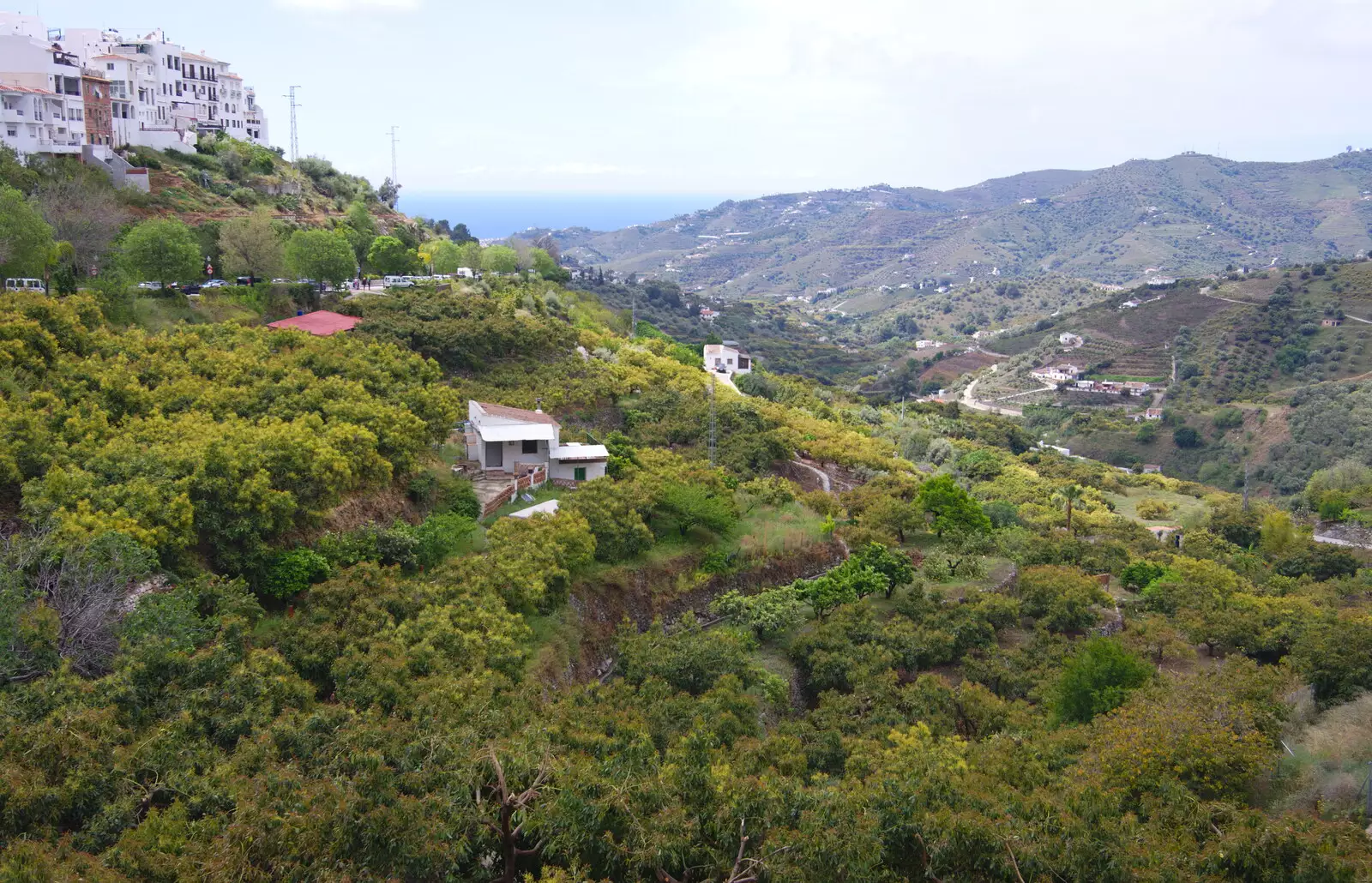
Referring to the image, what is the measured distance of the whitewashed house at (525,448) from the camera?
23.5 m

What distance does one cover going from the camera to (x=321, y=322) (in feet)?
96.6

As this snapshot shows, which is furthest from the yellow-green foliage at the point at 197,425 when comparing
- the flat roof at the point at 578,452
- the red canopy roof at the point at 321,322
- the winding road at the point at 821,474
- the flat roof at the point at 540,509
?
the winding road at the point at 821,474

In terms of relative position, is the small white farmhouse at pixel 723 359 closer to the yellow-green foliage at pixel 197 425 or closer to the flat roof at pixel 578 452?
the flat roof at pixel 578 452

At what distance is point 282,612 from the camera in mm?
15258

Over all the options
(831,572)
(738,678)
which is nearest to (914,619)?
(831,572)

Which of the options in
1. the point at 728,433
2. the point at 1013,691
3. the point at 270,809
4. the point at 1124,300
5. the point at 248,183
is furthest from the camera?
the point at 1124,300

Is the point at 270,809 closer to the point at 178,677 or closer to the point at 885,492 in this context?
the point at 178,677

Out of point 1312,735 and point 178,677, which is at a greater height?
point 178,677

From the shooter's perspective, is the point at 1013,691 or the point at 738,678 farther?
the point at 1013,691

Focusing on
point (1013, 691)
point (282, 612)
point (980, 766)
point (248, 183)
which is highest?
point (248, 183)

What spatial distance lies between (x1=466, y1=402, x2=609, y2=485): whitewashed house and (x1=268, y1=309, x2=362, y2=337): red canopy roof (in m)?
6.94

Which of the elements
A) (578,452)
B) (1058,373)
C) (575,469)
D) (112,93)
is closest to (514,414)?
(578,452)

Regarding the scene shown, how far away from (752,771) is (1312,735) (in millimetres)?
9643

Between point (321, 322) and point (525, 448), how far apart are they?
9.80 meters
